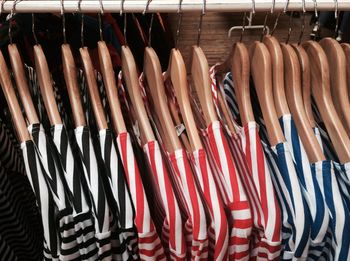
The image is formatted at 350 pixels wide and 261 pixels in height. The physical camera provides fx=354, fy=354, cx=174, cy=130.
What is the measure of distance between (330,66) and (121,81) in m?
0.38

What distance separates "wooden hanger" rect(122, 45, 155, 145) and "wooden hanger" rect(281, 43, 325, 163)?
0.24m

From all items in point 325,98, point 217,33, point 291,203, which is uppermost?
point 217,33

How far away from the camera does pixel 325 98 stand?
61 centimetres

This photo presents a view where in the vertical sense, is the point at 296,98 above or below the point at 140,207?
above

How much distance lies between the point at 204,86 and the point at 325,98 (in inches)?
8.3

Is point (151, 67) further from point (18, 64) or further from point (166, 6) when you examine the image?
point (18, 64)

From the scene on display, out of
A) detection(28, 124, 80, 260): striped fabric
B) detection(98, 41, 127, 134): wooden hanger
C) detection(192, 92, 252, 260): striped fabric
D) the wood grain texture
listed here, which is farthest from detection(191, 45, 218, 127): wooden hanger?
the wood grain texture

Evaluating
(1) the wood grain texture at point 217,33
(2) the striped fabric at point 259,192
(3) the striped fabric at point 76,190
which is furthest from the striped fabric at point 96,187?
(1) the wood grain texture at point 217,33

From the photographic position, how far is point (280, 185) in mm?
558

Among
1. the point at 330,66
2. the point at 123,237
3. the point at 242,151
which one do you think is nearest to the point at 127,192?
the point at 123,237

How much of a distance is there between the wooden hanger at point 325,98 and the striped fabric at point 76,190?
40 cm

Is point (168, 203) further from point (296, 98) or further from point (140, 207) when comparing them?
point (296, 98)

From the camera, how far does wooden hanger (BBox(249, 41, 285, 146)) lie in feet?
1.87

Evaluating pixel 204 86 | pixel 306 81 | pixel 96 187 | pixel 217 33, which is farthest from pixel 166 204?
pixel 217 33
